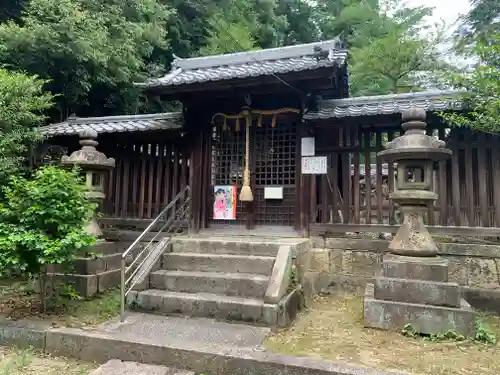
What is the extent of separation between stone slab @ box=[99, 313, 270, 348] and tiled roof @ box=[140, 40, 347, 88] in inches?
178

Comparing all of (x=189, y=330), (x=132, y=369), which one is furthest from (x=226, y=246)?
(x=132, y=369)

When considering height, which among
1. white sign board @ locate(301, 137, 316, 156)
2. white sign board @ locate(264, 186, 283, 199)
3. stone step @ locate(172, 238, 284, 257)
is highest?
white sign board @ locate(301, 137, 316, 156)

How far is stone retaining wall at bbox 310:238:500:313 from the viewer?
6273mm

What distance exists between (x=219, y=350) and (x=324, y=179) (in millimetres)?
4305

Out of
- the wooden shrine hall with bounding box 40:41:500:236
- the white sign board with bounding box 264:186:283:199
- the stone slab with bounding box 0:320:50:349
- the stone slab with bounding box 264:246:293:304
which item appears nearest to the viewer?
the stone slab with bounding box 0:320:50:349

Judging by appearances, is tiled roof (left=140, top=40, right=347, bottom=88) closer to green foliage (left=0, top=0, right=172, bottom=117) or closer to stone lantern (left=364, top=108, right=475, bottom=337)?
stone lantern (left=364, top=108, right=475, bottom=337)

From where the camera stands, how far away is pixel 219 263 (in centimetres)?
633

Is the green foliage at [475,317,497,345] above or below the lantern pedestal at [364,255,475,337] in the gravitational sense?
below

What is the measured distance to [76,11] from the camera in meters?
9.06

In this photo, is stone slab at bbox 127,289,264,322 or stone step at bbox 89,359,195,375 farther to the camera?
stone slab at bbox 127,289,264,322

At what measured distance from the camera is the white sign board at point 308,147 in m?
→ 7.46

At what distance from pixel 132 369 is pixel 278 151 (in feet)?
17.6

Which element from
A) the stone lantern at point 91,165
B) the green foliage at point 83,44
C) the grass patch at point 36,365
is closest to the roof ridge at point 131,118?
the green foliage at point 83,44

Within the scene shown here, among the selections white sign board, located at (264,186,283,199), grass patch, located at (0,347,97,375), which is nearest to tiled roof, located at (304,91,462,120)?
white sign board, located at (264,186,283,199)
